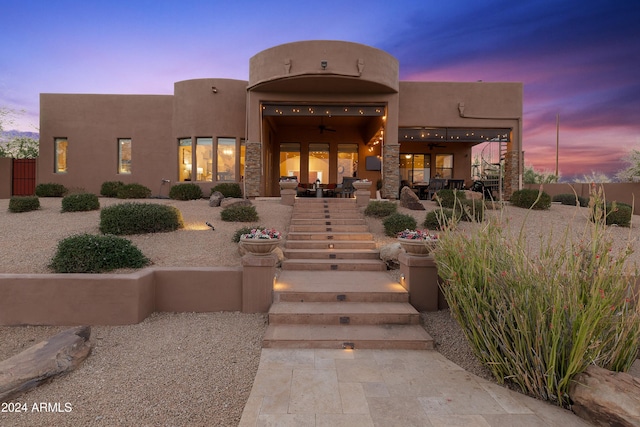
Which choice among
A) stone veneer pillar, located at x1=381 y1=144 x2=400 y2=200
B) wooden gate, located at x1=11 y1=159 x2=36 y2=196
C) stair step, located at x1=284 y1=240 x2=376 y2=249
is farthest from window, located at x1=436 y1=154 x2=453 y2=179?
wooden gate, located at x1=11 y1=159 x2=36 y2=196

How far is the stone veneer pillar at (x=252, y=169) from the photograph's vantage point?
11875mm

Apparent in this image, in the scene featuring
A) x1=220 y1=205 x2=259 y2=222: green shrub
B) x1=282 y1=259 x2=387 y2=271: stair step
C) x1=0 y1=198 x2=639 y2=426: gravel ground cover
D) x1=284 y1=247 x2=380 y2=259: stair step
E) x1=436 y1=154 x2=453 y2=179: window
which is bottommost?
x1=0 y1=198 x2=639 y2=426: gravel ground cover

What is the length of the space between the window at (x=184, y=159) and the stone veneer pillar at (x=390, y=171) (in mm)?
8189

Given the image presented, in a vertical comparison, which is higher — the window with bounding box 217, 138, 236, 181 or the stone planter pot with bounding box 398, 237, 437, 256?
the window with bounding box 217, 138, 236, 181

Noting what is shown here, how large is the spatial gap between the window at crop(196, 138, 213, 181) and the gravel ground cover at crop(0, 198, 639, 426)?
726cm

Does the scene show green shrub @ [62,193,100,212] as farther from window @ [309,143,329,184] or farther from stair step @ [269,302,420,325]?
window @ [309,143,329,184]

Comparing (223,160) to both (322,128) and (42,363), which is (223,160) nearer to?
(322,128)

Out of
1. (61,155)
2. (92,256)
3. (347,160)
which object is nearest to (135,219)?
(92,256)

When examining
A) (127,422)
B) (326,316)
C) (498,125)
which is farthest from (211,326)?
(498,125)

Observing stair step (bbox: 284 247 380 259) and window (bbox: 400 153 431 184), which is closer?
stair step (bbox: 284 247 380 259)

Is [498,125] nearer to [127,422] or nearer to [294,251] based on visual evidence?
[294,251]

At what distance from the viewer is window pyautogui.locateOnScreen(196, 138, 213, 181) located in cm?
1333

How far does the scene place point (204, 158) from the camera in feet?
44.0

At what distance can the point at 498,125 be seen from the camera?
43.1ft
